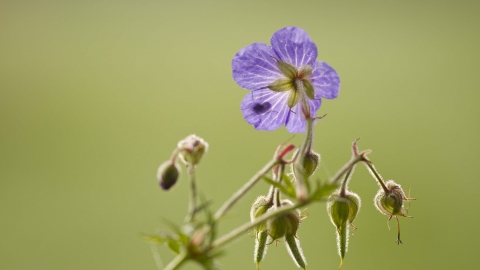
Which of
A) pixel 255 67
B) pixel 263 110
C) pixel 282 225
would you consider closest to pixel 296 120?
pixel 263 110

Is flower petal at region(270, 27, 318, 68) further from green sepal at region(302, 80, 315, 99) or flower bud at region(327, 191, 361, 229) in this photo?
flower bud at region(327, 191, 361, 229)

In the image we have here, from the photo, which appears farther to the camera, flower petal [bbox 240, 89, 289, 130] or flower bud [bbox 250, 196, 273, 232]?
flower petal [bbox 240, 89, 289, 130]

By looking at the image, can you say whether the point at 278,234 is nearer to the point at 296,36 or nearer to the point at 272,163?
the point at 272,163

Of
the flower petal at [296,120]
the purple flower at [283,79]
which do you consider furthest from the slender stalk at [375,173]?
the flower petal at [296,120]

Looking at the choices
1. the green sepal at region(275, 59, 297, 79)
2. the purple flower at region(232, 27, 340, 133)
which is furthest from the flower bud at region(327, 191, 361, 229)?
the green sepal at region(275, 59, 297, 79)

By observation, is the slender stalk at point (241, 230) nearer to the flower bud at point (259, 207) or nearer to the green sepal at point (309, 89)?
the flower bud at point (259, 207)
